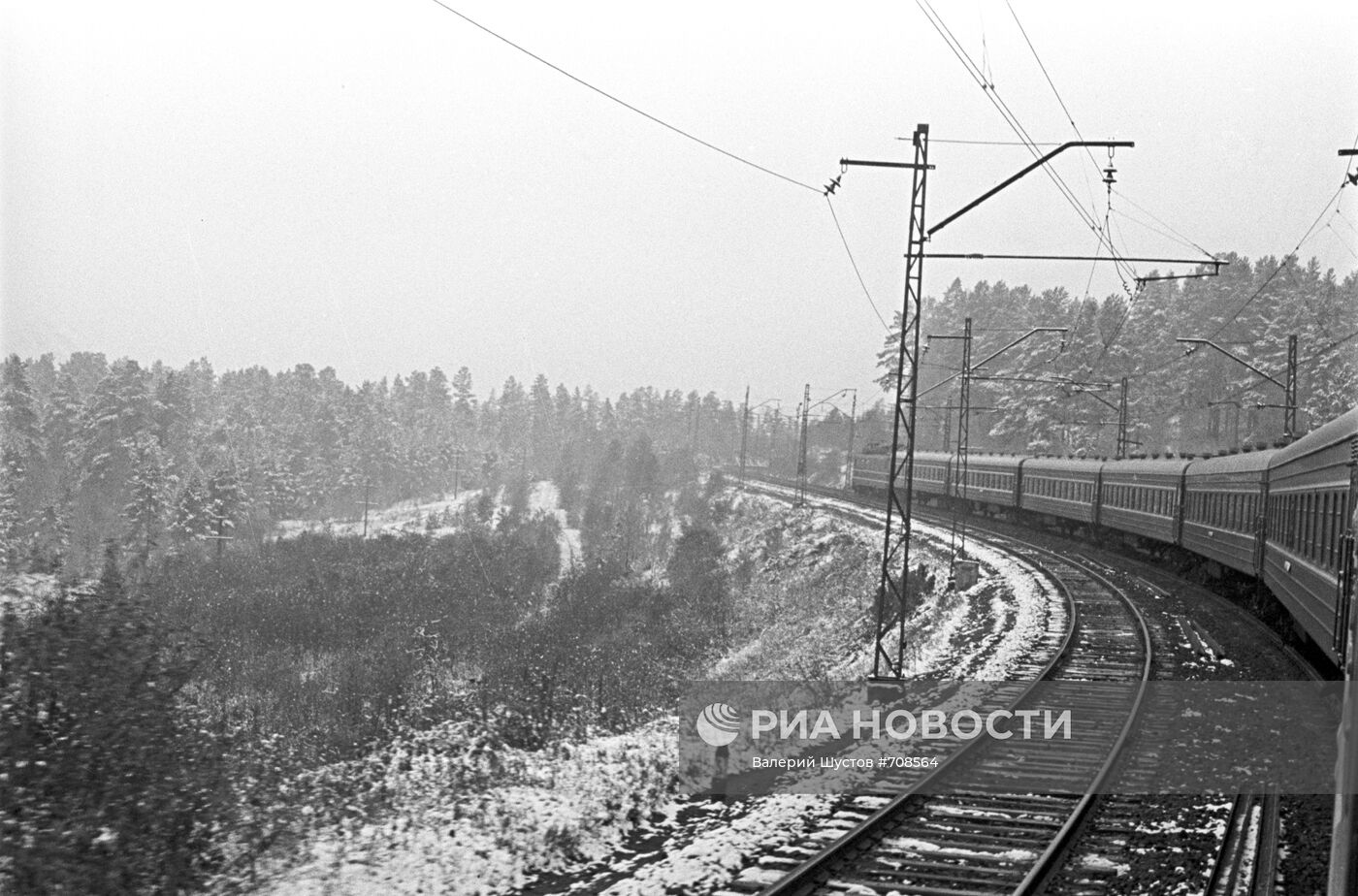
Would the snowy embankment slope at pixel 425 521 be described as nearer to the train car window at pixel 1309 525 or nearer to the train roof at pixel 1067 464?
the train roof at pixel 1067 464

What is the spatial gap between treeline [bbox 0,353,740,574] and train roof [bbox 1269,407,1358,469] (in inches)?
516

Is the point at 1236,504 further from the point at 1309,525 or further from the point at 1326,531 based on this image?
the point at 1326,531

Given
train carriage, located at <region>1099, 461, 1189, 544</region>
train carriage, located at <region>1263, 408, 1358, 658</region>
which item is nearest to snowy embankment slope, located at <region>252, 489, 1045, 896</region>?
train carriage, located at <region>1263, 408, 1358, 658</region>

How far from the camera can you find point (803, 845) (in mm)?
8023

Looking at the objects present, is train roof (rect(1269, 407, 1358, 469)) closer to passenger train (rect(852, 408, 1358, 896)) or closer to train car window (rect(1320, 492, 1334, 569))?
passenger train (rect(852, 408, 1358, 896))

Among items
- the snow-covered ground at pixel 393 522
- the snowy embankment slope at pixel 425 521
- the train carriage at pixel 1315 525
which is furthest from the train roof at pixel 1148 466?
the snow-covered ground at pixel 393 522

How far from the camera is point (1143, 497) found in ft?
104

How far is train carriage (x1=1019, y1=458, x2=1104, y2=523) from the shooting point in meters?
36.9

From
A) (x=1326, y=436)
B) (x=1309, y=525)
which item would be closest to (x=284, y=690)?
(x=1309, y=525)

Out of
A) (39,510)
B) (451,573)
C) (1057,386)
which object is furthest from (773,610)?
(1057,386)

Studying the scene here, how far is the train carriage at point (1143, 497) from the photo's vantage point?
95.3 feet

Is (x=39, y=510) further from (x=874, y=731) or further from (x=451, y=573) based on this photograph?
(x=874, y=731)

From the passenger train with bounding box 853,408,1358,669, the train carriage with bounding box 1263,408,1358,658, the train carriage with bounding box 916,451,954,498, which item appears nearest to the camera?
the train carriage with bounding box 1263,408,1358,658

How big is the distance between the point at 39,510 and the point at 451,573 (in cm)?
1906
